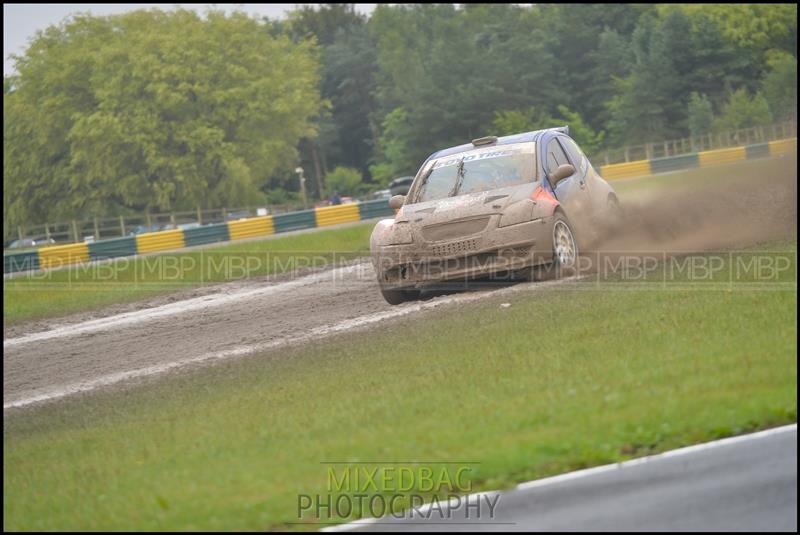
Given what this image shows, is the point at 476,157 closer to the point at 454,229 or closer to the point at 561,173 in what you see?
the point at 561,173

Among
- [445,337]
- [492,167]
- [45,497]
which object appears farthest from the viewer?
[492,167]

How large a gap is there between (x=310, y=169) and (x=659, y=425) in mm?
103133

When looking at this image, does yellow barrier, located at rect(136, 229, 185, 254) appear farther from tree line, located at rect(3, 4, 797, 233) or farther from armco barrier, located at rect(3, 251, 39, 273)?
tree line, located at rect(3, 4, 797, 233)

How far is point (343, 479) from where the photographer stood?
6.62 metres

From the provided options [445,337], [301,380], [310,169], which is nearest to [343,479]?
[301,380]

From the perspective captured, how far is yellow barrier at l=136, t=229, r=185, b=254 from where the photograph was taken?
3088 cm

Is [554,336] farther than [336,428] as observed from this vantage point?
Yes

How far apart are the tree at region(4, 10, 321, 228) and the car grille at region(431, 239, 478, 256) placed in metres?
54.0

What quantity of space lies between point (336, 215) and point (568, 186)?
877 inches

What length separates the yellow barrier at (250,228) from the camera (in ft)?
109

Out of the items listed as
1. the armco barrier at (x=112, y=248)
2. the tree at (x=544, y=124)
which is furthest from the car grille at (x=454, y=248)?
the tree at (x=544, y=124)

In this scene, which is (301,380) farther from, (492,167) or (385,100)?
(385,100)

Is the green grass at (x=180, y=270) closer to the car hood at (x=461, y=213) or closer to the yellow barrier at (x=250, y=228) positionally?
the yellow barrier at (x=250, y=228)

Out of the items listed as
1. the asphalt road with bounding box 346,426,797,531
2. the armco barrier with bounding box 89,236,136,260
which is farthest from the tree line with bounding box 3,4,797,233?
the asphalt road with bounding box 346,426,797,531
